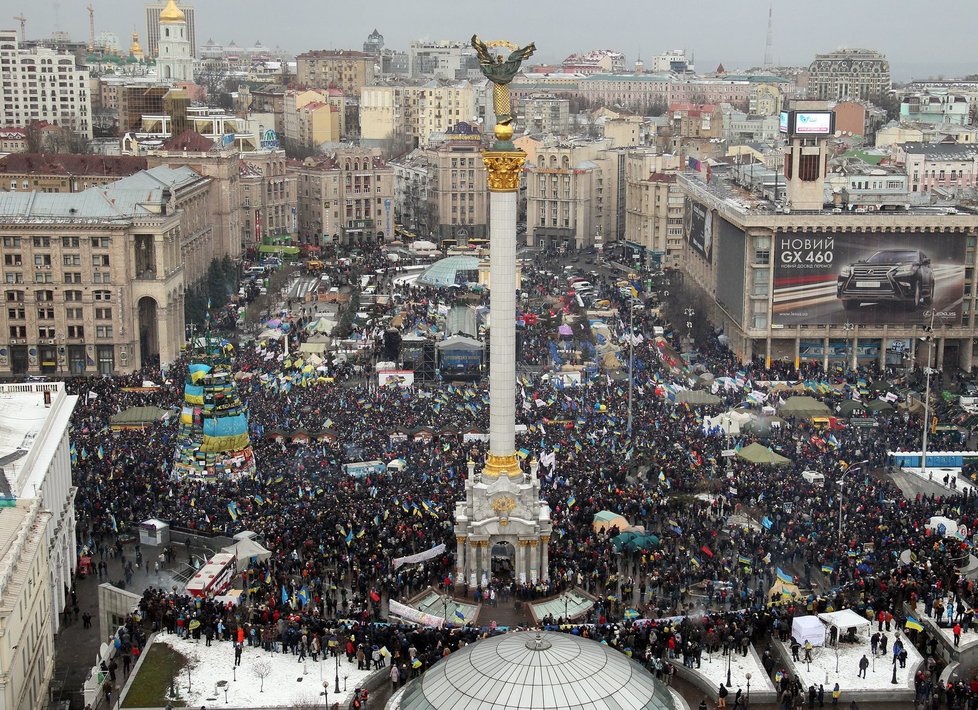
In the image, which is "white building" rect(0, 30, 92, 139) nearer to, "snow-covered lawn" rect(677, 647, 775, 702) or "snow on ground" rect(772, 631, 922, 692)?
"snow-covered lawn" rect(677, 647, 775, 702)

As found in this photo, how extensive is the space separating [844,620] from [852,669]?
1636 mm

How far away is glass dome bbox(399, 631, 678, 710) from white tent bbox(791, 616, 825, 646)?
21.5 feet

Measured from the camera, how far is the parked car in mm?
73688

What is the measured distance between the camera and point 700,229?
90.1 metres

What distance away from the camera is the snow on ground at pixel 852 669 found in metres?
36.0

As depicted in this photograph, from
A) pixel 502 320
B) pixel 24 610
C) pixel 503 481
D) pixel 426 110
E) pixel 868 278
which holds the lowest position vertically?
pixel 24 610

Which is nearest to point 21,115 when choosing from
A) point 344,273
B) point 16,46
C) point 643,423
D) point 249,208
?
point 16,46

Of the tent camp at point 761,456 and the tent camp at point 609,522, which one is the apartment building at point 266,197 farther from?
the tent camp at point 609,522

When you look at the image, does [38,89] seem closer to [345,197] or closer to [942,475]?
[345,197]

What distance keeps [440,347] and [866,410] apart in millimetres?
19915

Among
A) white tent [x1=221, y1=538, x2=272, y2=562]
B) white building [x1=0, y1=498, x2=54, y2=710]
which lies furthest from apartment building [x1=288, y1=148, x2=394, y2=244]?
white building [x1=0, y1=498, x2=54, y2=710]

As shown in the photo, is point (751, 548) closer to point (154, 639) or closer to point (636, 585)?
point (636, 585)

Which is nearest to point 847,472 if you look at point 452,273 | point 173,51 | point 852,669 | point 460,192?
→ point 852,669

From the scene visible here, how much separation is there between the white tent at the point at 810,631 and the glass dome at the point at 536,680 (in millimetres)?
6556
